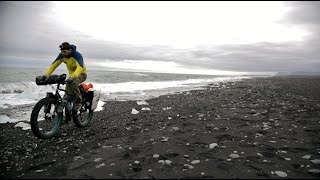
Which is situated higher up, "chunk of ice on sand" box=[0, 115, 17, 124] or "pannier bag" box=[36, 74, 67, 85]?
"pannier bag" box=[36, 74, 67, 85]

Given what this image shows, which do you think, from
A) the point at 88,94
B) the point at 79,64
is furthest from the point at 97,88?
the point at 79,64

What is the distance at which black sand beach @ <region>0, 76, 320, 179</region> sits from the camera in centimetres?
454

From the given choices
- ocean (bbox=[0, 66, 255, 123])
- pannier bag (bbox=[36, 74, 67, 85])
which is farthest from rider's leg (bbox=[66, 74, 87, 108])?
pannier bag (bbox=[36, 74, 67, 85])

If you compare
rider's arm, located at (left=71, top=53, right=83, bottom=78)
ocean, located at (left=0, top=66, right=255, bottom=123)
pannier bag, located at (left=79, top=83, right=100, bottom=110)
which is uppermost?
rider's arm, located at (left=71, top=53, right=83, bottom=78)

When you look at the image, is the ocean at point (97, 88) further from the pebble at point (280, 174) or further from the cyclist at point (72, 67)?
the pebble at point (280, 174)

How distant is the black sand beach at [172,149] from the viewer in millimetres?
4543

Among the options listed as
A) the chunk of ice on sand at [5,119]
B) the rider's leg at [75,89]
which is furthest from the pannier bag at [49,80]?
the chunk of ice on sand at [5,119]

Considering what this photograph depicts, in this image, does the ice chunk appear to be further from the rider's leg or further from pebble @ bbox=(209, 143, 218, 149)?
pebble @ bbox=(209, 143, 218, 149)

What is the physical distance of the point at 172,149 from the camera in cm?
580

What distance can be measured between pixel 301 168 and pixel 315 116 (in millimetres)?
6136

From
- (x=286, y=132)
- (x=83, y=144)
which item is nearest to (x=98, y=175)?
(x=83, y=144)

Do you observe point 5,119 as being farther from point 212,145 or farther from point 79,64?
point 212,145

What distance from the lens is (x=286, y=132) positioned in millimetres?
7207

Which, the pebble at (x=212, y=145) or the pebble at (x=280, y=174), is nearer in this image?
the pebble at (x=280, y=174)
